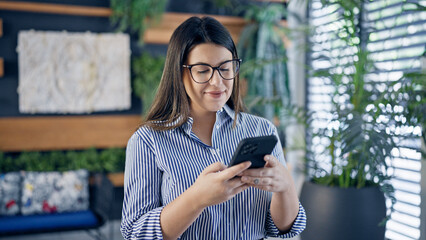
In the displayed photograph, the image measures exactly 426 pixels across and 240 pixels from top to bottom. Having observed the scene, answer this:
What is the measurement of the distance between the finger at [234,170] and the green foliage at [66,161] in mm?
3312

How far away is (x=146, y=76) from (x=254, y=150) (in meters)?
3.42

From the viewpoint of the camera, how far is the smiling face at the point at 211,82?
4.29 feet

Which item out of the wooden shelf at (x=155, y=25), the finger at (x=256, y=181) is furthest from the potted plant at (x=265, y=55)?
the finger at (x=256, y=181)

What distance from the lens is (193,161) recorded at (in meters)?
1.38

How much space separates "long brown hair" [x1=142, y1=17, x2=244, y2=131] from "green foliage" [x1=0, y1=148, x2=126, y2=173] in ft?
9.71

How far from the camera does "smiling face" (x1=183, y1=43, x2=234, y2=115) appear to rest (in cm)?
131

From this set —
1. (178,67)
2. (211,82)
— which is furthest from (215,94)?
(178,67)

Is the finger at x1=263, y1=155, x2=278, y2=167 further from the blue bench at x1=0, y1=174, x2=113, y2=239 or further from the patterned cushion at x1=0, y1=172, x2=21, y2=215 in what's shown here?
the patterned cushion at x1=0, y1=172, x2=21, y2=215

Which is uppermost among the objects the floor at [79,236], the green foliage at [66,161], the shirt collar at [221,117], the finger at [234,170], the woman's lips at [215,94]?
the woman's lips at [215,94]

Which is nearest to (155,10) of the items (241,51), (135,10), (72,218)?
(135,10)

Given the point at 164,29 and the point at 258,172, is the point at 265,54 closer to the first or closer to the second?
the point at 164,29

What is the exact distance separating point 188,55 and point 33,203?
2.97 metres

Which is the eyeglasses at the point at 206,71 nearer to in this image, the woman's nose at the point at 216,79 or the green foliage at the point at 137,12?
the woman's nose at the point at 216,79

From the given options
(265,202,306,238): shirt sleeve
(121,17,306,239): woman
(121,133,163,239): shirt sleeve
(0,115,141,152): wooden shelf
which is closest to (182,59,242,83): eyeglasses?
(121,17,306,239): woman
